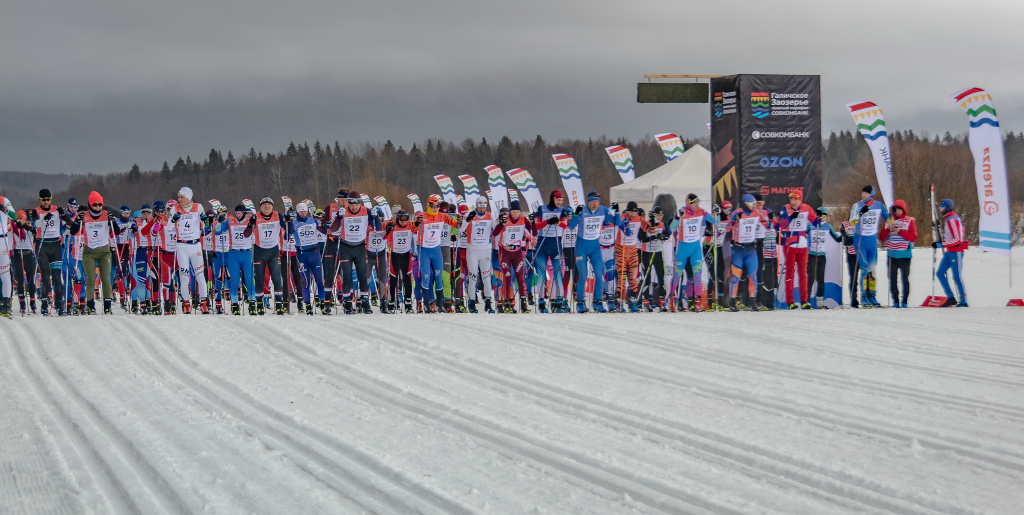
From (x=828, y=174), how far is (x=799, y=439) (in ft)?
361

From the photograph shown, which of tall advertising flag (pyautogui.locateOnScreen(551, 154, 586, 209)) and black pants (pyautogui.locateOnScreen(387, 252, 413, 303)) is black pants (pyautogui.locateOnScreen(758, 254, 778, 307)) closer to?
black pants (pyautogui.locateOnScreen(387, 252, 413, 303))

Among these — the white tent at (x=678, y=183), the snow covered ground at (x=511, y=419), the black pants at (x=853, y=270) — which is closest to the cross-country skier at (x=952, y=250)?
the black pants at (x=853, y=270)

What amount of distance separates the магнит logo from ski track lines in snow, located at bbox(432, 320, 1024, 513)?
7.56 metres

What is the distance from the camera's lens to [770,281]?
1319cm

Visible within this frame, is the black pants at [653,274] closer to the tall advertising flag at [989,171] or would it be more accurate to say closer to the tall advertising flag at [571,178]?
the tall advertising flag at [989,171]

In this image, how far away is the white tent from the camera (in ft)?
78.1

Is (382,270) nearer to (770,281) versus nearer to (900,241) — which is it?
(770,281)

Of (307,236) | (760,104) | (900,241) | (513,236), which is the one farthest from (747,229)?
(307,236)

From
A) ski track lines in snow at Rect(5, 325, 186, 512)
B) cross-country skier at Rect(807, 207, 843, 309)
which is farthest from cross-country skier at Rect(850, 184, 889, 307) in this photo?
ski track lines in snow at Rect(5, 325, 186, 512)

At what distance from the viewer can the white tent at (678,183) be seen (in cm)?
2380

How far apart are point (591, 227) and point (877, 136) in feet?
23.4

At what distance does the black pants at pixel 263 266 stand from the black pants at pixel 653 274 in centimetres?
608

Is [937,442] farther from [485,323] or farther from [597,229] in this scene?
[597,229]

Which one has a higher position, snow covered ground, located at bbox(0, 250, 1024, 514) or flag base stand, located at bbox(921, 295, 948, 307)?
snow covered ground, located at bbox(0, 250, 1024, 514)
